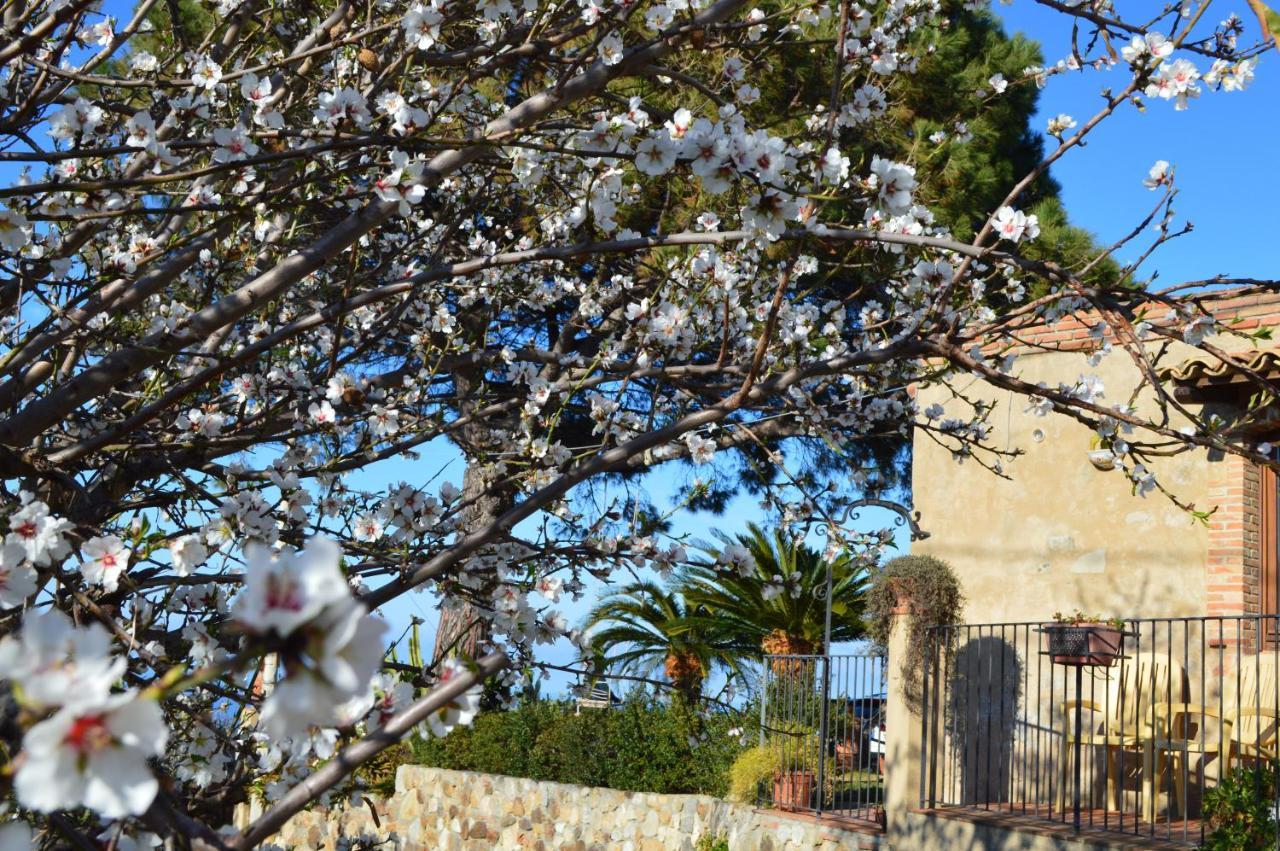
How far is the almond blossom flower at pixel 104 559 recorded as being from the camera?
2.61m

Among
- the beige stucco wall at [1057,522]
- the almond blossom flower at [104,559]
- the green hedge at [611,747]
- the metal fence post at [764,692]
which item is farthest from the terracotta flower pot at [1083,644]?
the almond blossom flower at [104,559]

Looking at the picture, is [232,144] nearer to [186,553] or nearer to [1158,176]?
[186,553]

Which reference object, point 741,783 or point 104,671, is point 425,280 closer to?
point 104,671

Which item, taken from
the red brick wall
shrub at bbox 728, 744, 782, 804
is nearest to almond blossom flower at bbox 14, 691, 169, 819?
the red brick wall

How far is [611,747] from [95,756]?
10.5 metres

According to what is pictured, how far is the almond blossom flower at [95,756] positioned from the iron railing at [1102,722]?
7276 mm

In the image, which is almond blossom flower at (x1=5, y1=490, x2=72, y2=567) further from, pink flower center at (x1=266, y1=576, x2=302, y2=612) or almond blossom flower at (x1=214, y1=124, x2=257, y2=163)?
pink flower center at (x1=266, y1=576, x2=302, y2=612)

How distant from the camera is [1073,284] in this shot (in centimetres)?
265

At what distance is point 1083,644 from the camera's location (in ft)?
25.8

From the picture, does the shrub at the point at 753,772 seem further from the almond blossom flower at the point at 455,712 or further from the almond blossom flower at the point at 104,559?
the almond blossom flower at the point at 455,712

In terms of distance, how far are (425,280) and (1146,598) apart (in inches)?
301

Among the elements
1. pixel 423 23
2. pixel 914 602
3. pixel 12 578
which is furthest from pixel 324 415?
pixel 914 602

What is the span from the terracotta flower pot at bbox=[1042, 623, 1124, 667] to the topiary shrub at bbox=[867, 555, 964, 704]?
1.02 meters

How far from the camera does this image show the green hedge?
410 inches
